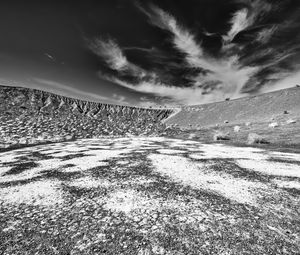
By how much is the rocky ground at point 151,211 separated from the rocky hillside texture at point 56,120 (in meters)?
29.6

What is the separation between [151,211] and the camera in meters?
9.26

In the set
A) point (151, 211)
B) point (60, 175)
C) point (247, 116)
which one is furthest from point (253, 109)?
point (151, 211)

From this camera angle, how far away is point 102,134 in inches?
2243

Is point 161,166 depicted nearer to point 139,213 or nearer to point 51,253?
point 139,213

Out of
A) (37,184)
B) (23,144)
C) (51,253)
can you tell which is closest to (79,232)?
(51,253)

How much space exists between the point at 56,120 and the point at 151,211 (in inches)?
2718

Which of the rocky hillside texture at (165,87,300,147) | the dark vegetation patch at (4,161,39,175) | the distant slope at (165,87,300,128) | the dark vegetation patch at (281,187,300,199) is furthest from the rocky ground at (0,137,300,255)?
the distant slope at (165,87,300,128)

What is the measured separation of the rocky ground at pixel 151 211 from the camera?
22.2 ft

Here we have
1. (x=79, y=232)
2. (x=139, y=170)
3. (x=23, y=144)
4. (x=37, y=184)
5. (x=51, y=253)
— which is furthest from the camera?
(x=23, y=144)

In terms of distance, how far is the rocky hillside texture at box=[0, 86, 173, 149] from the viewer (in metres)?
45.7

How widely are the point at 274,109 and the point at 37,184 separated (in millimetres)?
96878

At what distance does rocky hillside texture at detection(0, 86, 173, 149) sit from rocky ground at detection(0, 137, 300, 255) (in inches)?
1165

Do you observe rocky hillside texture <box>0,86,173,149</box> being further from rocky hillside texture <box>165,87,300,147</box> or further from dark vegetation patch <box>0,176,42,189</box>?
dark vegetation patch <box>0,176,42,189</box>

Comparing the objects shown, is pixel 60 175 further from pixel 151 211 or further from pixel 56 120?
pixel 56 120
